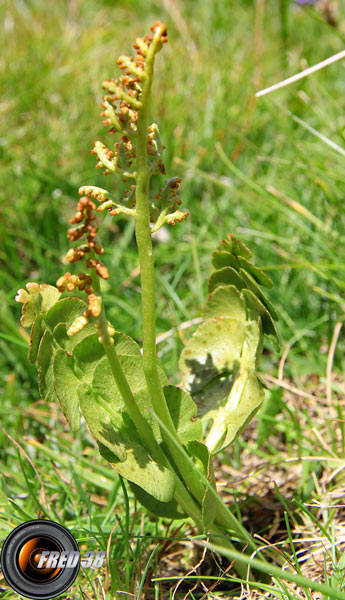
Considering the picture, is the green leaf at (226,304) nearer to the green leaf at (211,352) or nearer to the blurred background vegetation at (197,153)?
the green leaf at (211,352)

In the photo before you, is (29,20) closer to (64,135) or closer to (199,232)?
(64,135)

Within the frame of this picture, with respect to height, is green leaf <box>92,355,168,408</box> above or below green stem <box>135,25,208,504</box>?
below

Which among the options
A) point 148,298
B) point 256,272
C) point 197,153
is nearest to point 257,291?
point 256,272

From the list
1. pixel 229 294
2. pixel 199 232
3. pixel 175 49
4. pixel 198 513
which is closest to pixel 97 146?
pixel 229 294

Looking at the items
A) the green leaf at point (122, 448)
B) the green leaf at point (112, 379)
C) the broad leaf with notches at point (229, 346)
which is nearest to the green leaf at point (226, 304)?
the broad leaf with notches at point (229, 346)

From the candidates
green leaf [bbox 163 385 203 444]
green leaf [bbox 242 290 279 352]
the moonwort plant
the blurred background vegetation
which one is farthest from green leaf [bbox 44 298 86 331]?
the blurred background vegetation

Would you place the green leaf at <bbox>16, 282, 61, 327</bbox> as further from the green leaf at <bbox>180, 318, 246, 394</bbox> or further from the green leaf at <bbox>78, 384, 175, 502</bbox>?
the green leaf at <bbox>180, 318, 246, 394</bbox>
